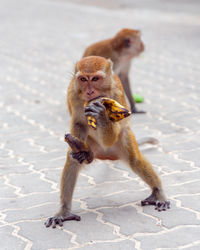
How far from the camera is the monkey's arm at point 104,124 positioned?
3572 mm

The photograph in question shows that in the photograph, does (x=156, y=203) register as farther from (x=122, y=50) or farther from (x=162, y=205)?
(x=122, y=50)

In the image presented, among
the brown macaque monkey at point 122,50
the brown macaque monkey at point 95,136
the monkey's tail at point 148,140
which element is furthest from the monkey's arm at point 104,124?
the brown macaque monkey at point 122,50

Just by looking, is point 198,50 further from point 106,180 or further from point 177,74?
point 106,180

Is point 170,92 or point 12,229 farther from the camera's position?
point 170,92

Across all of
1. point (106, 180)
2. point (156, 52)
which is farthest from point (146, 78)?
point (106, 180)

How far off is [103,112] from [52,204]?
3.61 feet

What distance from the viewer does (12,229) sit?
3.78 metres

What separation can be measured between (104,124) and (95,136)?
0.34 meters

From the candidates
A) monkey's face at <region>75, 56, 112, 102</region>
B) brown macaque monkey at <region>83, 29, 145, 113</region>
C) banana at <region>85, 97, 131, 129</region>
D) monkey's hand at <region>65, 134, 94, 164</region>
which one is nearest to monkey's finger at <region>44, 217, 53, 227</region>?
monkey's hand at <region>65, 134, 94, 164</region>

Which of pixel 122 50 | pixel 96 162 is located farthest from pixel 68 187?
pixel 122 50

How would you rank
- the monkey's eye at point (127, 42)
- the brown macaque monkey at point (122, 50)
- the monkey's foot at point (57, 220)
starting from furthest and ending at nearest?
1. the monkey's eye at point (127, 42)
2. the brown macaque monkey at point (122, 50)
3. the monkey's foot at point (57, 220)

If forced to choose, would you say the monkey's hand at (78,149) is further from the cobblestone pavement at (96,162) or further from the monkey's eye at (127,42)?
the monkey's eye at (127,42)

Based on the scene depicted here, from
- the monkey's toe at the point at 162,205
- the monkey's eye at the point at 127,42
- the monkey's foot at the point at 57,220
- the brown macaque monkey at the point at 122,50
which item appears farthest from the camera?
the monkey's eye at the point at 127,42

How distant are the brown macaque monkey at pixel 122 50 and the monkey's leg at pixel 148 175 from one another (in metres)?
2.88
